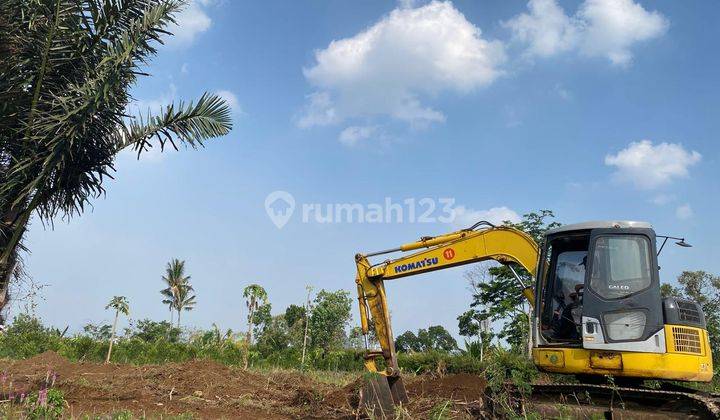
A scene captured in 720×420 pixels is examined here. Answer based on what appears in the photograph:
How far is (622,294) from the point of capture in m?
6.07

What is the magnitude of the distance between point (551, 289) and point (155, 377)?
8.16 meters

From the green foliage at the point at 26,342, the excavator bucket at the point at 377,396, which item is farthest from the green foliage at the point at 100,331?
the excavator bucket at the point at 377,396

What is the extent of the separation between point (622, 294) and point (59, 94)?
931cm

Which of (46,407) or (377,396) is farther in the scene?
(377,396)

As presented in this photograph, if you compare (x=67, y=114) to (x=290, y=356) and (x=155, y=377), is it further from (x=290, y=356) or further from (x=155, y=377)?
(x=290, y=356)

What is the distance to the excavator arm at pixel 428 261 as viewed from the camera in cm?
740

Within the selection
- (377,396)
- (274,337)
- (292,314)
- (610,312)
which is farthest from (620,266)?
(292,314)

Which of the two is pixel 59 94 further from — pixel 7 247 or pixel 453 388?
pixel 453 388

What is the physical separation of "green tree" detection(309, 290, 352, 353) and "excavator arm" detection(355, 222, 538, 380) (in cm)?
2520

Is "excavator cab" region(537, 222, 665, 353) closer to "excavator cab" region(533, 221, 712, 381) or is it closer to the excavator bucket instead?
"excavator cab" region(533, 221, 712, 381)

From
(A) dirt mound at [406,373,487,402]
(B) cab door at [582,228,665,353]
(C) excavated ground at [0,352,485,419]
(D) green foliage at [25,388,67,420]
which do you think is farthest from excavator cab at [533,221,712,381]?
(D) green foliage at [25,388,67,420]

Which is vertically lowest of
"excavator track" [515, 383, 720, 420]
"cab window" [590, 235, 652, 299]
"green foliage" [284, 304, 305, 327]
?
"excavator track" [515, 383, 720, 420]

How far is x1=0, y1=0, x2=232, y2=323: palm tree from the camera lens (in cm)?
919

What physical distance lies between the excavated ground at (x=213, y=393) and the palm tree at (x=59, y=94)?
2167mm
